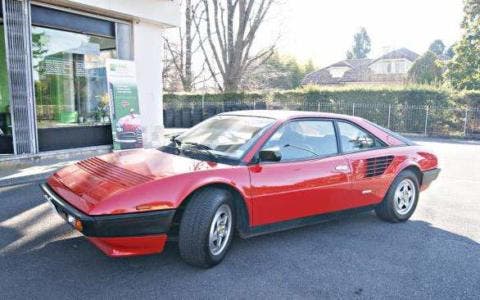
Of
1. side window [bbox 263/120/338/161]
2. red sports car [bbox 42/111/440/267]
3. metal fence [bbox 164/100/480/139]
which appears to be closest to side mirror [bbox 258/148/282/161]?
red sports car [bbox 42/111/440/267]

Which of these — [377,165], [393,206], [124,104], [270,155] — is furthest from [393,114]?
[270,155]

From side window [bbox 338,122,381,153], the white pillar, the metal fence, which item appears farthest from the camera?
the metal fence

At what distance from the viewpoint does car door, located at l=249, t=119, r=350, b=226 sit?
3787 mm

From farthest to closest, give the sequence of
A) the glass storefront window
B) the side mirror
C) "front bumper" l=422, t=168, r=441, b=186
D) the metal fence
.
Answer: the metal fence
the glass storefront window
"front bumper" l=422, t=168, r=441, b=186
the side mirror

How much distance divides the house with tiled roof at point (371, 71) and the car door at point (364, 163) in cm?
4023

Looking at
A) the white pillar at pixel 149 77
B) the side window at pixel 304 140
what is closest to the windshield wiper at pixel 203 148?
the side window at pixel 304 140

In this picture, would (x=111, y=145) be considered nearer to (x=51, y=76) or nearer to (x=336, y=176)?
(x=51, y=76)

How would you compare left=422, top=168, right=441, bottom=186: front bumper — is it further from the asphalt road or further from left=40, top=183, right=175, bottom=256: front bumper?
left=40, top=183, right=175, bottom=256: front bumper

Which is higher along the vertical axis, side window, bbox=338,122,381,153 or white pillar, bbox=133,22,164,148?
white pillar, bbox=133,22,164,148

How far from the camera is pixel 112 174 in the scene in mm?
3457

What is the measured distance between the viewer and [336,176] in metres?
4.33

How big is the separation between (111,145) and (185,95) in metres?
14.2

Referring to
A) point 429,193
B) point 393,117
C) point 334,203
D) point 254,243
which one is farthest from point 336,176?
point 393,117

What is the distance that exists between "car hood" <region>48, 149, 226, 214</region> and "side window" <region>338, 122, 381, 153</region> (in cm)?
178
